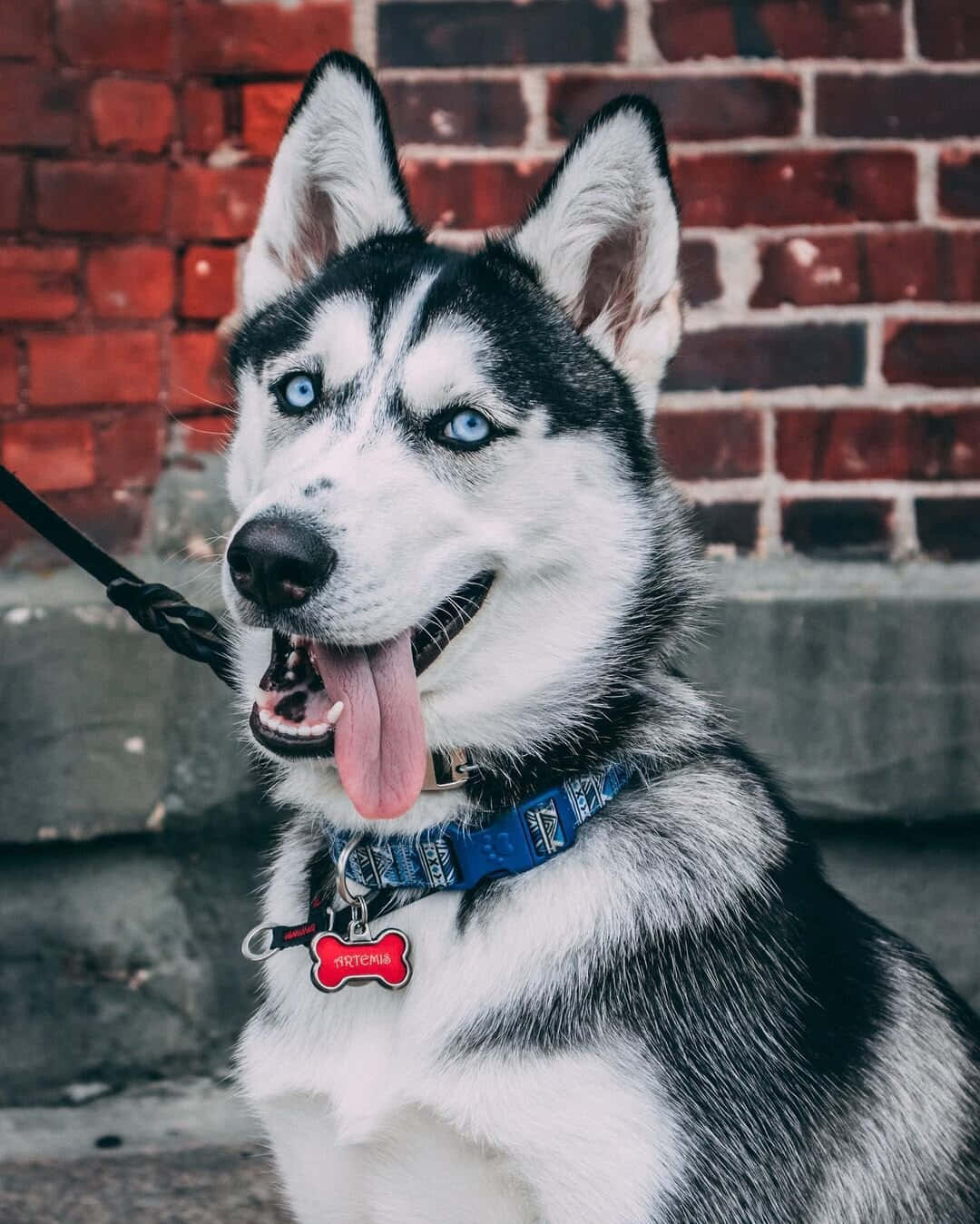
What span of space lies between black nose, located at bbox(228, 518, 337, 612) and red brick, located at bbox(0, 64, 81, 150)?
1.59m

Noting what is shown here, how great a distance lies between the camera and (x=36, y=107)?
8.85ft

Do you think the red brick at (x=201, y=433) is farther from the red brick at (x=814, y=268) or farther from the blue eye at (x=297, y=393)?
the red brick at (x=814, y=268)

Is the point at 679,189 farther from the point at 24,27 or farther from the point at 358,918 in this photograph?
the point at 358,918

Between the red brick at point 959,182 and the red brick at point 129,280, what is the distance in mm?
1759

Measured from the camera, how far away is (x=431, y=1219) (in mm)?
1587

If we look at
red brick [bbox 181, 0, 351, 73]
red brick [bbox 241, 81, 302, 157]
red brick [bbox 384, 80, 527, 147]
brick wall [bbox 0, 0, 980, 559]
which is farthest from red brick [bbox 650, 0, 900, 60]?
red brick [bbox 241, 81, 302, 157]

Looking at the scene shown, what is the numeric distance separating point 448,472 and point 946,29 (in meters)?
1.79

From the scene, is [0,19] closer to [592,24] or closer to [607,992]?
[592,24]

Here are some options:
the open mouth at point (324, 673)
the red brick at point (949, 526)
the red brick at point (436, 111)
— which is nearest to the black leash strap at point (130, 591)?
the open mouth at point (324, 673)

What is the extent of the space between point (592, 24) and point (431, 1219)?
94.8 inches

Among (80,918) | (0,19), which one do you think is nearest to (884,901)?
(80,918)

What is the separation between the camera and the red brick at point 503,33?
2699 millimetres

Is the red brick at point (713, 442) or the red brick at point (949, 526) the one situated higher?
the red brick at point (713, 442)

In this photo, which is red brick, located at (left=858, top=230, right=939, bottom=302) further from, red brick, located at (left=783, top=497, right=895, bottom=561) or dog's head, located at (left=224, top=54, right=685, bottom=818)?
dog's head, located at (left=224, top=54, right=685, bottom=818)
